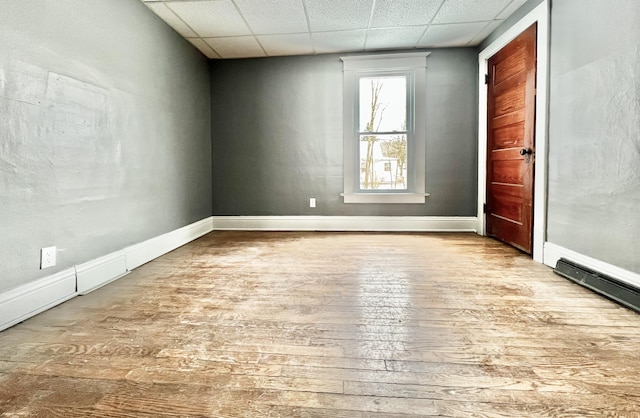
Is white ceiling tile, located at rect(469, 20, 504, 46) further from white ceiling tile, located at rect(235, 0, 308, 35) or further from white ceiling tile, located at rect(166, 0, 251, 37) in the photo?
white ceiling tile, located at rect(166, 0, 251, 37)

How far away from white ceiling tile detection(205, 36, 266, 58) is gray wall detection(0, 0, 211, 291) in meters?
0.51

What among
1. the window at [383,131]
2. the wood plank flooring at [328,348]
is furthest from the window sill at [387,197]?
the wood plank flooring at [328,348]

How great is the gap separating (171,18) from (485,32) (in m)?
3.34

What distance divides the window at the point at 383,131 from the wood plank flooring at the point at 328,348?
202 centimetres

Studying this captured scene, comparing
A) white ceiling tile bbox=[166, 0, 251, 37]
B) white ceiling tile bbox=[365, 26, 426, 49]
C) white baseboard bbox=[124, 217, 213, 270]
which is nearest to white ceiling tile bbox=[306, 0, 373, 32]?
white ceiling tile bbox=[365, 26, 426, 49]

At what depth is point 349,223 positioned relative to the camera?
15.5ft

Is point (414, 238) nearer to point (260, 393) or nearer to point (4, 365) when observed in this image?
point (260, 393)

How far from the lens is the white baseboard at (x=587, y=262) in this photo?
2.09m

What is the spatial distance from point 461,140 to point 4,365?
15.2ft

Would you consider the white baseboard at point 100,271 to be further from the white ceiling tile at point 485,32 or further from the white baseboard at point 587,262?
the white ceiling tile at point 485,32

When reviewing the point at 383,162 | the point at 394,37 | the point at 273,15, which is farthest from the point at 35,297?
the point at 394,37

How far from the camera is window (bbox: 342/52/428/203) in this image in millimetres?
4527

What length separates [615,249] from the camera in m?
2.21

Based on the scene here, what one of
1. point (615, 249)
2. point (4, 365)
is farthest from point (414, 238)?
point (4, 365)
